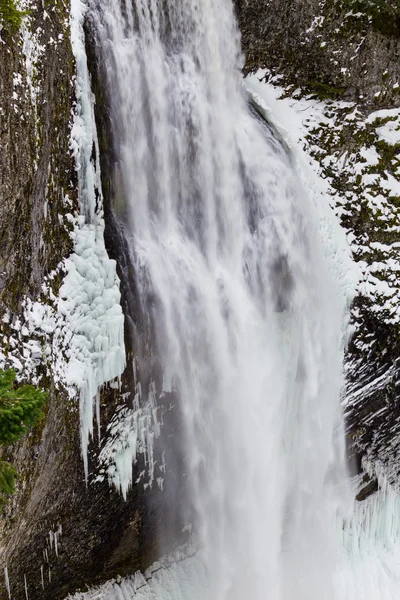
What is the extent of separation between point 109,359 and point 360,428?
501cm

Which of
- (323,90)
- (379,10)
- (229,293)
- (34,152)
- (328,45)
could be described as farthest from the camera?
(323,90)

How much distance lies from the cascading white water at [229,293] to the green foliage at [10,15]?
1.31 meters

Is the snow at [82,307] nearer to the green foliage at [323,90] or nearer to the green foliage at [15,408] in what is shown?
the green foliage at [15,408]

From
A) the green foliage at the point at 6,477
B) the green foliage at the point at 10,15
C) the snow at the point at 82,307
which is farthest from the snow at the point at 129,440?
the green foliage at the point at 10,15

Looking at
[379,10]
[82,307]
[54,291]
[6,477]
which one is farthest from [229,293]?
[379,10]

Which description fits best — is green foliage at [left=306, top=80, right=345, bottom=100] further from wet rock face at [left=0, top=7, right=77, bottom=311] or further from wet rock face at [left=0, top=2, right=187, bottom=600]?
wet rock face at [left=0, top=7, right=77, bottom=311]

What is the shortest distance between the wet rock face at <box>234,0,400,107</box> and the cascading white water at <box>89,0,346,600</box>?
1.46 feet

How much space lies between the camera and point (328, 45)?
890 cm

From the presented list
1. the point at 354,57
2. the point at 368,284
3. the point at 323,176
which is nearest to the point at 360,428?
the point at 368,284

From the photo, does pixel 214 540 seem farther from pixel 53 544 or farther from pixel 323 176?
pixel 323 176

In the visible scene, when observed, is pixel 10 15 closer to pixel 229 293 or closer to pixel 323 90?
pixel 229 293

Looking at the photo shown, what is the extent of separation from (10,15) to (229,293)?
165 inches

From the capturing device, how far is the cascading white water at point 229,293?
24.1 feet

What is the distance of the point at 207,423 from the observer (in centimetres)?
837
